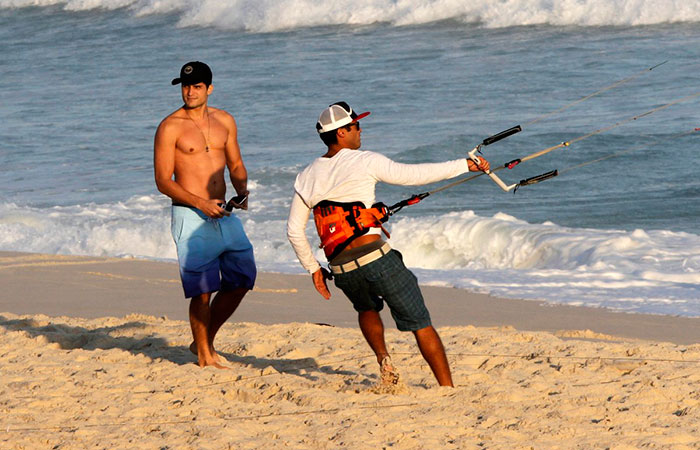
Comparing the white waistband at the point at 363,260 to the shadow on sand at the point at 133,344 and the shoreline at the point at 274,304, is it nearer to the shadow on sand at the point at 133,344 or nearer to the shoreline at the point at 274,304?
the shadow on sand at the point at 133,344

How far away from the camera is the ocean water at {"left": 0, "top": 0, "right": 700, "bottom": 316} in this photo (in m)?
10.9

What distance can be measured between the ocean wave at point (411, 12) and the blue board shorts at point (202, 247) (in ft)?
73.0

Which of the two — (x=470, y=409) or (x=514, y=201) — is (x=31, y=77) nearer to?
(x=514, y=201)

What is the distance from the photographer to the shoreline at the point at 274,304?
7.28 meters

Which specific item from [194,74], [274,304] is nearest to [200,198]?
[194,74]

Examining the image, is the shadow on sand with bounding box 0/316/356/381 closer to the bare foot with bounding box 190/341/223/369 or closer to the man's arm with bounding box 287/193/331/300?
the bare foot with bounding box 190/341/223/369

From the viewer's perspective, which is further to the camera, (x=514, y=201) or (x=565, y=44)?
(x=565, y=44)

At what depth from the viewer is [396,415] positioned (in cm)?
450

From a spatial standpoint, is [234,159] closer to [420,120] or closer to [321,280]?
[321,280]

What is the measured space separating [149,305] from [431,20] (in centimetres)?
2194

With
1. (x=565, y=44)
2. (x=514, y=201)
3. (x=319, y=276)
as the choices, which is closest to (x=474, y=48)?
(x=565, y=44)

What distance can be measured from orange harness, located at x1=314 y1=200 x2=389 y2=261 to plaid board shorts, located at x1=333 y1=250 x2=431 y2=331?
14cm

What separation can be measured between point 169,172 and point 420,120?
45.5 ft

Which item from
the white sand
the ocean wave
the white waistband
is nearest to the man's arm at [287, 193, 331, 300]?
the white waistband
